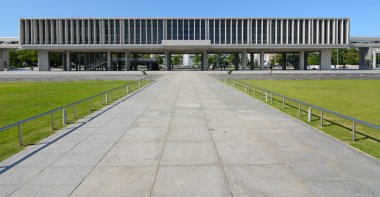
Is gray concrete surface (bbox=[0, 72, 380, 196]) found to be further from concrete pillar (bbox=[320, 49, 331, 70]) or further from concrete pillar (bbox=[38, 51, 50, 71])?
concrete pillar (bbox=[38, 51, 50, 71])

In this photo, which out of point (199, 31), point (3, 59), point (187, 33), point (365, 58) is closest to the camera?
point (199, 31)

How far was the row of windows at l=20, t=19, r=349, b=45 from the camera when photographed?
83.4 meters

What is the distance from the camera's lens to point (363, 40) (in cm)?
9144

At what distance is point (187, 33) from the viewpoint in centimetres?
8462

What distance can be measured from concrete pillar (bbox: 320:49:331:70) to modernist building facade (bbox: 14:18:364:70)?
9.39ft

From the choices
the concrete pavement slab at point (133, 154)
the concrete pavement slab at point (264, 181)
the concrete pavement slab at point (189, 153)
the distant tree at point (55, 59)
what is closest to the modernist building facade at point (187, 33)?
the distant tree at point (55, 59)

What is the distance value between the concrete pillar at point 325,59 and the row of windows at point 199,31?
142 inches

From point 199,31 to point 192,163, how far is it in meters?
79.5

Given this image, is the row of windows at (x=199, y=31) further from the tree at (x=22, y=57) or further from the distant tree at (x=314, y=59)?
the distant tree at (x=314, y=59)

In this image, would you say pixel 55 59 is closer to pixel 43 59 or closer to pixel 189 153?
pixel 43 59

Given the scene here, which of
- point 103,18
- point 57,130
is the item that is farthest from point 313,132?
point 103,18

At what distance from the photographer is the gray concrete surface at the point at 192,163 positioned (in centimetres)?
579

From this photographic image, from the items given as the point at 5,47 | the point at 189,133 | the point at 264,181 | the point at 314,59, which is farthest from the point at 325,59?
the point at 5,47

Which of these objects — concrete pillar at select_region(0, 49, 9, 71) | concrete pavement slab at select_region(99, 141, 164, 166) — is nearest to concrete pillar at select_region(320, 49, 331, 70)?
concrete pavement slab at select_region(99, 141, 164, 166)
